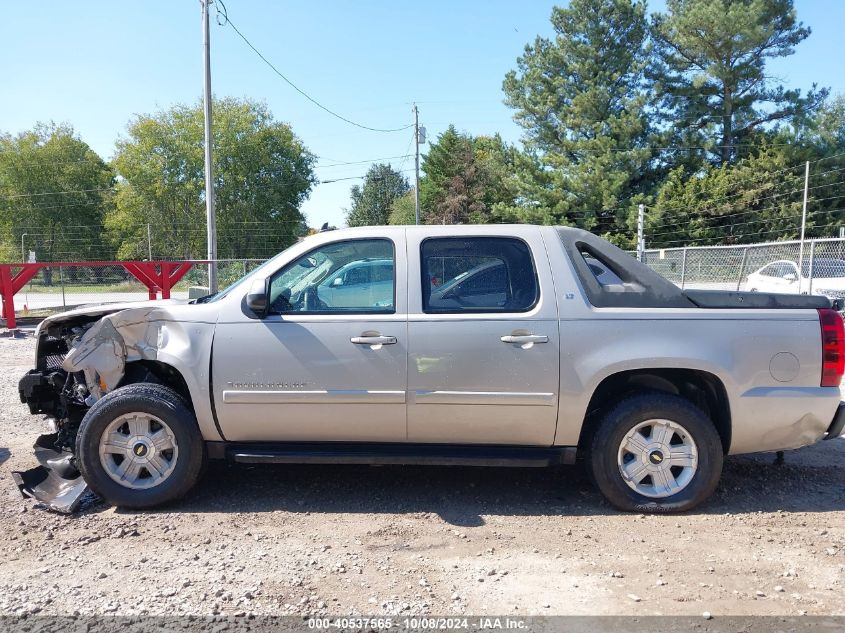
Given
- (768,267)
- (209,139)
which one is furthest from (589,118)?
(209,139)

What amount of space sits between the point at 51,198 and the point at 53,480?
65154 mm

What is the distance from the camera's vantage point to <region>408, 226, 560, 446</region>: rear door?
3.94 m

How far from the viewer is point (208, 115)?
17.5 meters

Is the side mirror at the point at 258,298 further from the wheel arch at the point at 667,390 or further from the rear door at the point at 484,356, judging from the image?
the wheel arch at the point at 667,390

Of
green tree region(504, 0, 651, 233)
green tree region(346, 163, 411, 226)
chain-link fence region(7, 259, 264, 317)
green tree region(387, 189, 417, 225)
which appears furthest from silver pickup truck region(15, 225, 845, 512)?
green tree region(346, 163, 411, 226)

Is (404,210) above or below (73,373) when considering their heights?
above

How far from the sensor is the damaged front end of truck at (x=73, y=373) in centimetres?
418

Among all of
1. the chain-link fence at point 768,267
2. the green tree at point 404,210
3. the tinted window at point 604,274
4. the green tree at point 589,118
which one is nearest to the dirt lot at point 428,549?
the tinted window at point 604,274

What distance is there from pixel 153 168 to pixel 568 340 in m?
56.2

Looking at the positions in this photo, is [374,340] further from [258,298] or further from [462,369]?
[258,298]

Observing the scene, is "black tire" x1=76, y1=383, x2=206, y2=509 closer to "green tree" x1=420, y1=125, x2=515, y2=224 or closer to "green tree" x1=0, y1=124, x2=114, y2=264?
"green tree" x1=420, y1=125, x2=515, y2=224

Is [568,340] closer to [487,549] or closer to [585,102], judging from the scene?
[487,549]

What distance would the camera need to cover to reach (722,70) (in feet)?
123

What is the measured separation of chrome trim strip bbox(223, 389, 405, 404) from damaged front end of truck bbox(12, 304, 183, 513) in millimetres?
661
